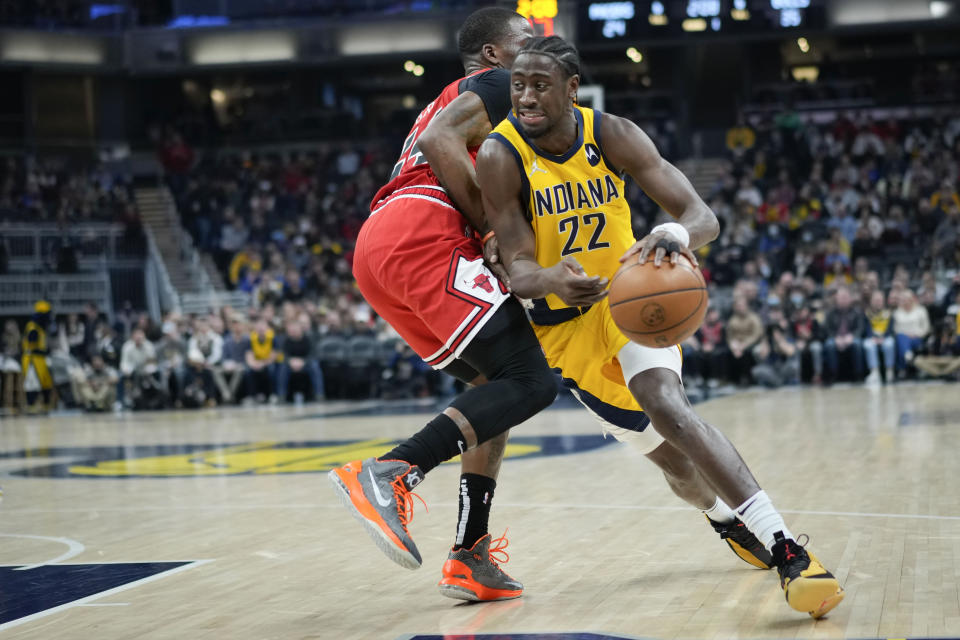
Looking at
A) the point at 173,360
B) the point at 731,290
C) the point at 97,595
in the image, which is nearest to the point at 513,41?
the point at 97,595

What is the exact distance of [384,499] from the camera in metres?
3.49

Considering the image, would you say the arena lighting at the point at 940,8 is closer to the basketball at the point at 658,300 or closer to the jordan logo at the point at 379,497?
the basketball at the point at 658,300

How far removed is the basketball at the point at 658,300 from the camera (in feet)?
11.2

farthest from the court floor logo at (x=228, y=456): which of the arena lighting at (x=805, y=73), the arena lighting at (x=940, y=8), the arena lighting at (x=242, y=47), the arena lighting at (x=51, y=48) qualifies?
the arena lighting at (x=805, y=73)

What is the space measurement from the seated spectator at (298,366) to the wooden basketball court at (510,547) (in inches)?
257

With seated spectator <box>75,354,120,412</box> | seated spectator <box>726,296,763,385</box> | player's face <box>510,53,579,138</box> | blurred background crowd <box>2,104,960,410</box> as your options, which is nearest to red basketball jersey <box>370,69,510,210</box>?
player's face <box>510,53,579,138</box>

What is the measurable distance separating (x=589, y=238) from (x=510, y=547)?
1.50 meters

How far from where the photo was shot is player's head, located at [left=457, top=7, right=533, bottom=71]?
428 cm

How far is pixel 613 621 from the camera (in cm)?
343

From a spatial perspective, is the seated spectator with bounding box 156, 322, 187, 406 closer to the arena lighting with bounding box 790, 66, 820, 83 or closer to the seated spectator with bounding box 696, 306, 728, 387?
the seated spectator with bounding box 696, 306, 728, 387

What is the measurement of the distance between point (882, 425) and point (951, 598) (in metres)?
6.10

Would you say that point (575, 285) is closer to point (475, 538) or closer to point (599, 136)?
point (599, 136)

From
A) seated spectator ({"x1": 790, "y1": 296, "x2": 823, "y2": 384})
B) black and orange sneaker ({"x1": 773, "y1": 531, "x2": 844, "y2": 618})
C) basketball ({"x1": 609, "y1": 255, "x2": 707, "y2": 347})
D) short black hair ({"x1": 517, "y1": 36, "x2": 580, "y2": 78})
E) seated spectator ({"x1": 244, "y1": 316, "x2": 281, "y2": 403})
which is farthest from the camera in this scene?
seated spectator ({"x1": 244, "y1": 316, "x2": 281, "y2": 403})

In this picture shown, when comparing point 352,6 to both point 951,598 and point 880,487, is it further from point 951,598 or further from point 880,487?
point 951,598
